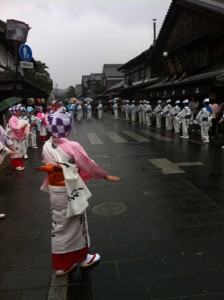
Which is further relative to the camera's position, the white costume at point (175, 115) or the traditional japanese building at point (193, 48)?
the traditional japanese building at point (193, 48)

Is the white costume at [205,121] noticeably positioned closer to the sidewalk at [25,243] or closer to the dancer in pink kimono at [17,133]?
the dancer in pink kimono at [17,133]

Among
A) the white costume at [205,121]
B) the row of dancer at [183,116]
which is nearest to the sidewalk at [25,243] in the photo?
the white costume at [205,121]

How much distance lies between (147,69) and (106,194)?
30222 millimetres

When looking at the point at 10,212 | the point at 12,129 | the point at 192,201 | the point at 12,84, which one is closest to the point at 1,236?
Answer: the point at 10,212

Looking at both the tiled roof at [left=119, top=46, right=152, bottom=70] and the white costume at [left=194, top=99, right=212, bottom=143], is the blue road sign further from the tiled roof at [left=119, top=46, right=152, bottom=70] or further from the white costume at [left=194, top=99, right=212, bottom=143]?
the tiled roof at [left=119, top=46, right=152, bottom=70]

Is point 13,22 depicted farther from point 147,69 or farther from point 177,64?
point 147,69

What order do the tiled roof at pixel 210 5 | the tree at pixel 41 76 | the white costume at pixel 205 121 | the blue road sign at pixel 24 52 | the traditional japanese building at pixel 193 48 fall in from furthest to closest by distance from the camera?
1. the tree at pixel 41 76
2. the traditional japanese building at pixel 193 48
3. the tiled roof at pixel 210 5
4. the white costume at pixel 205 121
5. the blue road sign at pixel 24 52

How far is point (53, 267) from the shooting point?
383 cm

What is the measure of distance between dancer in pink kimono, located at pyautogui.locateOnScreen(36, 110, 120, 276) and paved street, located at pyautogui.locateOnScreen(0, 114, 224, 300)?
1.12ft

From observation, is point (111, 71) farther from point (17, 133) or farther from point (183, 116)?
point (17, 133)

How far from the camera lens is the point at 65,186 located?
3.66 meters

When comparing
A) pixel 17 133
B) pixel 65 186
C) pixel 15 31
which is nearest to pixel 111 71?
pixel 15 31

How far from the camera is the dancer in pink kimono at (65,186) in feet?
11.9

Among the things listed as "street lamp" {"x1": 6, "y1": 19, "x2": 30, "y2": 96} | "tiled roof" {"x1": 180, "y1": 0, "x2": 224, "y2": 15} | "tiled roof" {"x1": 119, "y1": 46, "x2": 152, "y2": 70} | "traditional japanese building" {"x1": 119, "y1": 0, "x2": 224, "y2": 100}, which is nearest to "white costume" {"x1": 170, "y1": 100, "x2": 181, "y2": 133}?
"traditional japanese building" {"x1": 119, "y1": 0, "x2": 224, "y2": 100}
